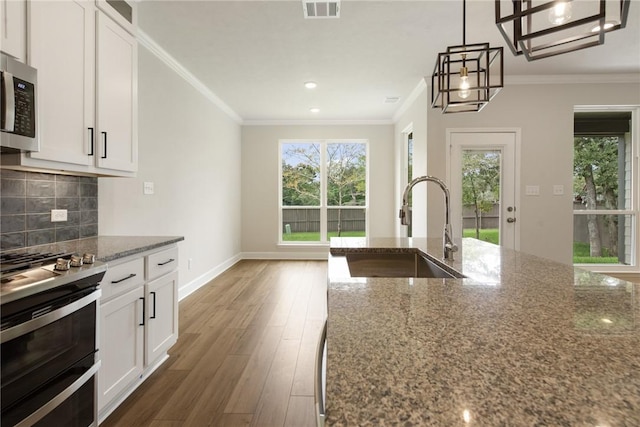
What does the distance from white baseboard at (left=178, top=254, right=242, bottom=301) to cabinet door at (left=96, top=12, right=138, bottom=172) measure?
78.7 inches

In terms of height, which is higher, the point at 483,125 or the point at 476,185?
the point at 483,125

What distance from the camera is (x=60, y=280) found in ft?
4.32

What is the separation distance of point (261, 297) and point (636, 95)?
533 centimetres

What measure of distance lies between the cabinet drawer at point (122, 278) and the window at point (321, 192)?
4698mm

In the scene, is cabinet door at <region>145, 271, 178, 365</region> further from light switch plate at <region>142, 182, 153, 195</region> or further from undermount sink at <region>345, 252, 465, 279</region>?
undermount sink at <region>345, 252, 465, 279</region>

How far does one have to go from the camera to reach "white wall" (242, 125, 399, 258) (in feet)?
21.5

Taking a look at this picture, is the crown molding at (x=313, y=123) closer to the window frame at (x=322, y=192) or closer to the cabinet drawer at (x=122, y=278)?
the window frame at (x=322, y=192)

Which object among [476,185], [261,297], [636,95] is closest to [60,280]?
[261,297]

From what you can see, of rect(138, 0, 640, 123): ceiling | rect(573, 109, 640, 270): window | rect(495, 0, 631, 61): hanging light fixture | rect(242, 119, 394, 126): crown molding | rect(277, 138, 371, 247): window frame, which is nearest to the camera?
rect(495, 0, 631, 61): hanging light fixture

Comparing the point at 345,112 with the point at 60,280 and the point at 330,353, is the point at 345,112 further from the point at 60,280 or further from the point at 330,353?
the point at 330,353

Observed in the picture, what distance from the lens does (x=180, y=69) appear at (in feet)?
12.7

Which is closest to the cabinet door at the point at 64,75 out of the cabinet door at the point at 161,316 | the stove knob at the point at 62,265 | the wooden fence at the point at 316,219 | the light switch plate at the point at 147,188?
the stove knob at the point at 62,265

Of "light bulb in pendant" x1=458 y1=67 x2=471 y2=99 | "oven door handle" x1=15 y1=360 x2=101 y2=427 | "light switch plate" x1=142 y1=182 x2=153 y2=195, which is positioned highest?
"light bulb in pendant" x1=458 y1=67 x2=471 y2=99

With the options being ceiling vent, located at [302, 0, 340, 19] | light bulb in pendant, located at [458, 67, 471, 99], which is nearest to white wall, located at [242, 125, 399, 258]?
ceiling vent, located at [302, 0, 340, 19]
